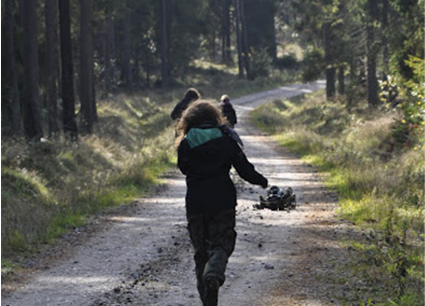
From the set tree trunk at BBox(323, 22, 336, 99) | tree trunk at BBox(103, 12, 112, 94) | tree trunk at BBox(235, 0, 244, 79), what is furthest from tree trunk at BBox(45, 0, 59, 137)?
tree trunk at BBox(235, 0, 244, 79)

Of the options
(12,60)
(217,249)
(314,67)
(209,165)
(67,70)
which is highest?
→ (12,60)

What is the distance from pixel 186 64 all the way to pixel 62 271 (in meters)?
59.5

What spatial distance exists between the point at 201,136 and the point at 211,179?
42cm

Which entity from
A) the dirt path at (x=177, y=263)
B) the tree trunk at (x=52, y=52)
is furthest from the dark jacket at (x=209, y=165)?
the tree trunk at (x=52, y=52)

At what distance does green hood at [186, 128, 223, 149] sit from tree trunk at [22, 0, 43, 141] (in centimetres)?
1991

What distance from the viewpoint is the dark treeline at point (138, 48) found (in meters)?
23.9

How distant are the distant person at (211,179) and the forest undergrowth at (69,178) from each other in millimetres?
3777

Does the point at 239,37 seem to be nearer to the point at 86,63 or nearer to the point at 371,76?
the point at 371,76

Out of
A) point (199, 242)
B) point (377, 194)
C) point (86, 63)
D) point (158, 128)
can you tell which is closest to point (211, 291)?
point (199, 242)

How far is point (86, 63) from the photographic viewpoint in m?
28.4

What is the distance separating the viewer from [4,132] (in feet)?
108

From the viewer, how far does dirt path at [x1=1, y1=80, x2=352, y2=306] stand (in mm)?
7574

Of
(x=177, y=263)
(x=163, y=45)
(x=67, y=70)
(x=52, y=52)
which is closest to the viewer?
(x=177, y=263)

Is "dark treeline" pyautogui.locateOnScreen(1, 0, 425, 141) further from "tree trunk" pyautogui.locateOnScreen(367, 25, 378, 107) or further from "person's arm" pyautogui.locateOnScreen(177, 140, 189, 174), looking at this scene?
"person's arm" pyautogui.locateOnScreen(177, 140, 189, 174)
